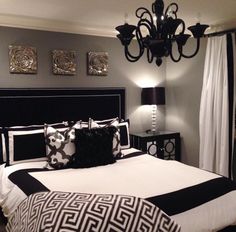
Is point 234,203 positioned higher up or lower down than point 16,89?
lower down

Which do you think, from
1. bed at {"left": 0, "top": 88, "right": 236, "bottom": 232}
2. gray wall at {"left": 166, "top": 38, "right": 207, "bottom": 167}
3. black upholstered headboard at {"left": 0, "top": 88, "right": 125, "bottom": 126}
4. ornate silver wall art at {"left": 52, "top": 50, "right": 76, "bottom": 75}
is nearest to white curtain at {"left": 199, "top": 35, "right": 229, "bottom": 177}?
gray wall at {"left": 166, "top": 38, "right": 207, "bottom": 167}

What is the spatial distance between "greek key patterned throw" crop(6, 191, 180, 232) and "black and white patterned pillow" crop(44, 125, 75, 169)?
204 centimetres

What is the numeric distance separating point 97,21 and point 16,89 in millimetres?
1338

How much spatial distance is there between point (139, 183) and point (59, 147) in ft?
3.50

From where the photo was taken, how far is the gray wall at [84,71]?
140 inches

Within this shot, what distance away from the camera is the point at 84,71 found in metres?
4.05

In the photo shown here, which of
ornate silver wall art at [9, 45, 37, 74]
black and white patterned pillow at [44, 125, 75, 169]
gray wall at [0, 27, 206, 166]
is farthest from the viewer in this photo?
gray wall at [0, 27, 206, 166]

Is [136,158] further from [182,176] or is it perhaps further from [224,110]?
[224,110]

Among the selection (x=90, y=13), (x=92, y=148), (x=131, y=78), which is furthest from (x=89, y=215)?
(x=131, y=78)

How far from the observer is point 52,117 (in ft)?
12.5

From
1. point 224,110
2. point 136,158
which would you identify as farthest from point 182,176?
point 224,110

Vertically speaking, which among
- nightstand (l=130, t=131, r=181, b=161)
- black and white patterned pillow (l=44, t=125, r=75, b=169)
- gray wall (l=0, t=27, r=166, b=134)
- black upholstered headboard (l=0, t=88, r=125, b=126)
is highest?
gray wall (l=0, t=27, r=166, b=134)

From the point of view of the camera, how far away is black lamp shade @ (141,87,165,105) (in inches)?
171

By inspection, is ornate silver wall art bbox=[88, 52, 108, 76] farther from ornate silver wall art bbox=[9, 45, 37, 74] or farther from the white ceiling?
ornate silver wall art bbox=[9, 45, 37, 74]
